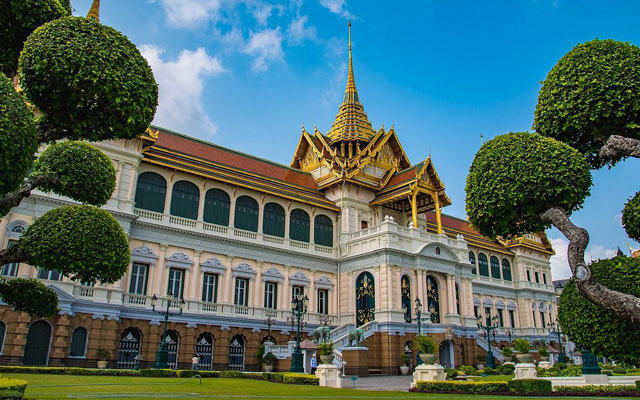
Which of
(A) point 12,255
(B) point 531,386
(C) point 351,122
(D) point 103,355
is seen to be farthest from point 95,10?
(B) point 531,386

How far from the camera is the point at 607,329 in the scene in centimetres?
1088

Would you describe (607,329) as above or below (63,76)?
below

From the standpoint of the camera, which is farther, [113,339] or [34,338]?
[113,339]

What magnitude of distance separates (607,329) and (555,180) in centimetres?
373

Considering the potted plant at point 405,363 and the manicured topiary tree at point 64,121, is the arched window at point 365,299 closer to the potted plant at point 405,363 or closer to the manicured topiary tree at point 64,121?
the potted plant at point 405,363

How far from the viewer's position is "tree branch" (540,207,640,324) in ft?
34.0

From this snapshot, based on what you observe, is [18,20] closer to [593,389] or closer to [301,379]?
[301,379]

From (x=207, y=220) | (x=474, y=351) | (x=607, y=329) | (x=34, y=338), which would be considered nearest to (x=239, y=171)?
(x=207, y=220)

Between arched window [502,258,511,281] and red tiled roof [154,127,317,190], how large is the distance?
78.4 feet

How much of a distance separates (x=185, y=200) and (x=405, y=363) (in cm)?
1699

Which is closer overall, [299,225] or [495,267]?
[299,225]

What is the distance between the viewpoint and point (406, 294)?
3288 cm

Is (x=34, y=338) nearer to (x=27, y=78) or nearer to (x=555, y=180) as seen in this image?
(x=27, y=78)

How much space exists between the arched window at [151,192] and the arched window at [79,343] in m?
7.49
